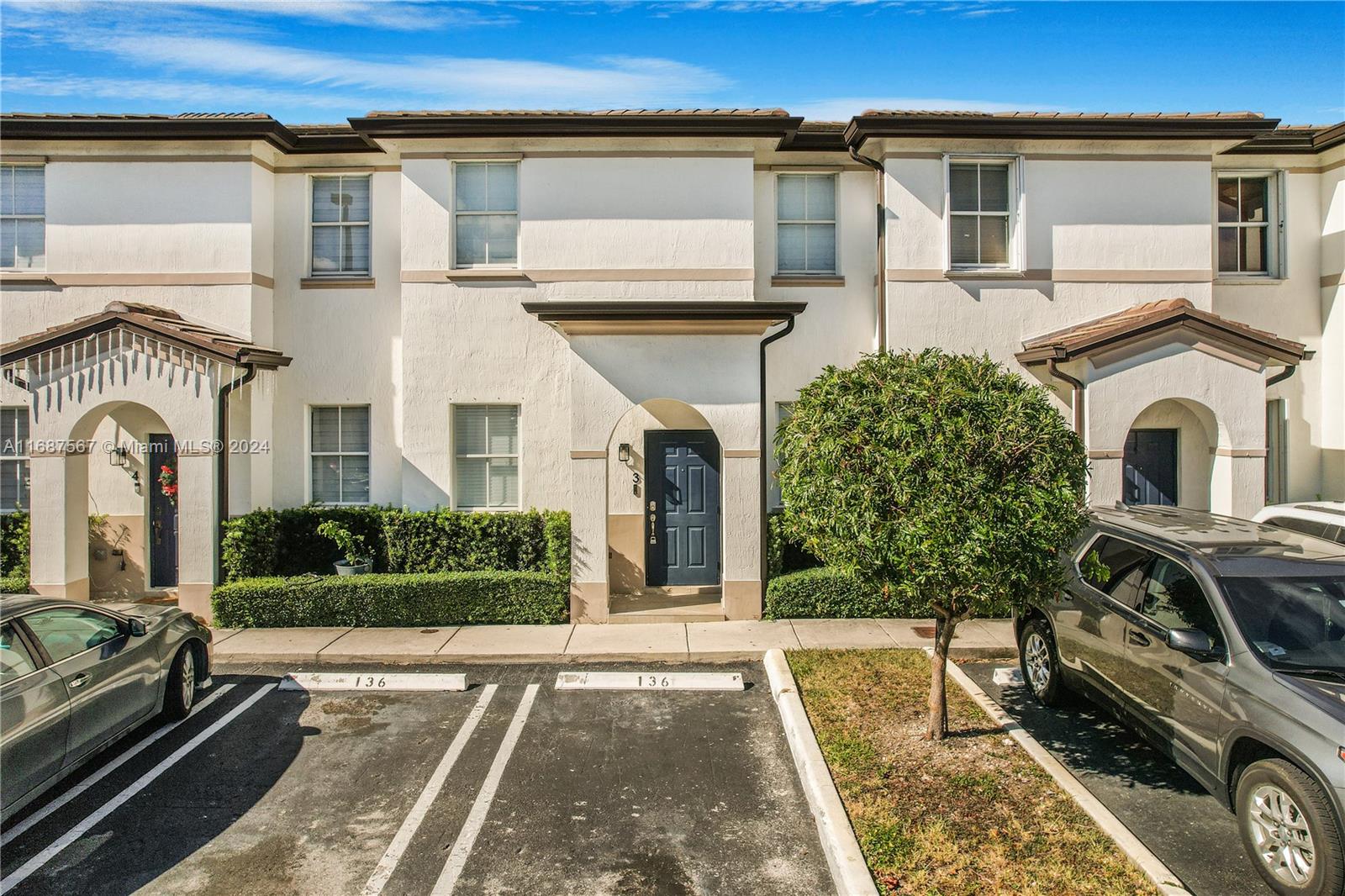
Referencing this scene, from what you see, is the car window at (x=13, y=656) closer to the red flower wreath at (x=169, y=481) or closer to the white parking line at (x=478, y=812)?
the white parking line at (x=478, y=812)

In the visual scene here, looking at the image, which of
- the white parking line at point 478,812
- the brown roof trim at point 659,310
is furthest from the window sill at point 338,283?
the white parking line at point 478,812

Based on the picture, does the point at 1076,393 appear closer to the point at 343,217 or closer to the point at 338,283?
the point at 338,283

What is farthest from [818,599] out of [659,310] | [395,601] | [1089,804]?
[395,601]

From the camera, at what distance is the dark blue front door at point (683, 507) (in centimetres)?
1263

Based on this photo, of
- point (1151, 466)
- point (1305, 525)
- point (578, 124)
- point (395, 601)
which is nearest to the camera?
point (1305, 525)

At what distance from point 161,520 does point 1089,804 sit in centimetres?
1248

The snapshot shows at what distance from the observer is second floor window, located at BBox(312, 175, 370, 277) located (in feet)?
40.9

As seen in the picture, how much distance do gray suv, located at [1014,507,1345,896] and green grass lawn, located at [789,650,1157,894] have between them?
0.82 m

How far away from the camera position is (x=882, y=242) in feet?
38.9

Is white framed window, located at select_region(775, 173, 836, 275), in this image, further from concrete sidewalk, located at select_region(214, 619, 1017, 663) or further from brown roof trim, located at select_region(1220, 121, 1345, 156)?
brown roof trim, located at select_region(1220, 121, 1345, 156)

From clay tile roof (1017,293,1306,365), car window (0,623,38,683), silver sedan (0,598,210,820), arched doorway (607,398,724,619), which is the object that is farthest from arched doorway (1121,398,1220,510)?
car window (0,623,38,683)

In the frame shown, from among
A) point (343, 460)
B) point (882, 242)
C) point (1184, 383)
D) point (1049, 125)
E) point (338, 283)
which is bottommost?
point (343, 460)

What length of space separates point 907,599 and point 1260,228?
10850 mm

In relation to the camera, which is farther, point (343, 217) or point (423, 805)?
point (343, 217)
